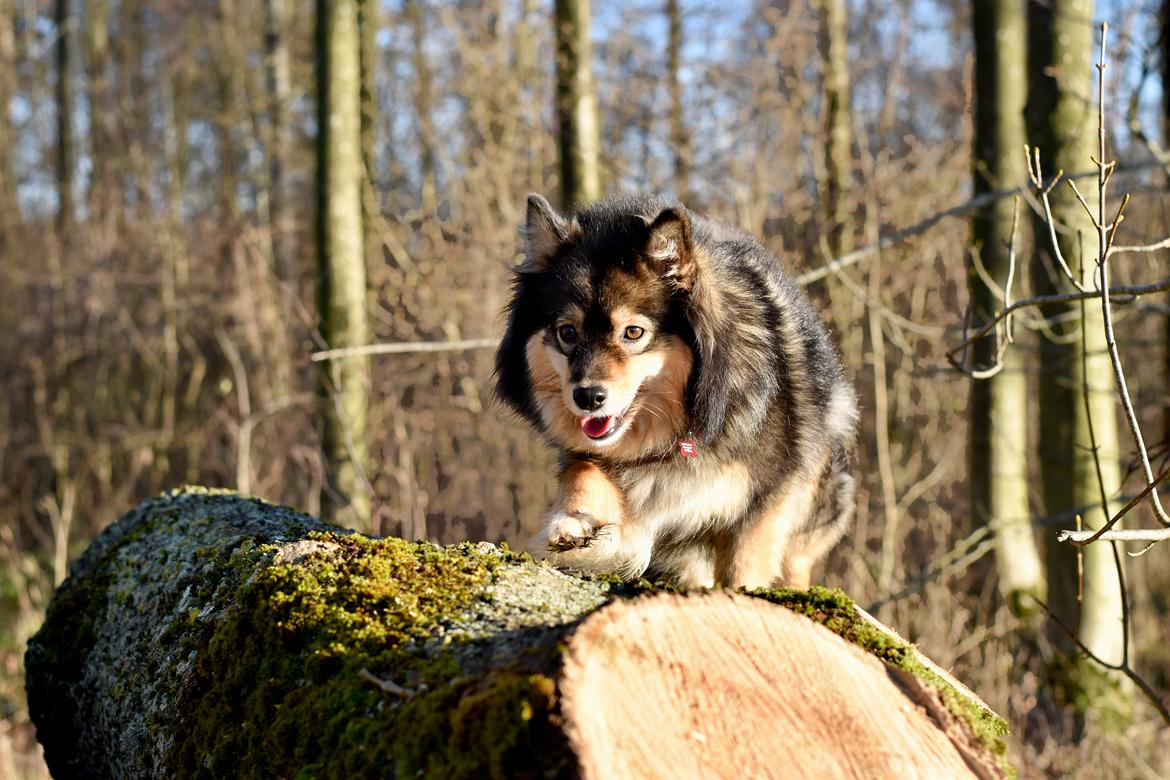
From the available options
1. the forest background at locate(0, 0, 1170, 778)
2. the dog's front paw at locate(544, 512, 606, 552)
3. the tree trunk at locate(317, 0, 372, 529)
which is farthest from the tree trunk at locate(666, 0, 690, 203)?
the dog's front paw at locate(544, 512, 606, 552)

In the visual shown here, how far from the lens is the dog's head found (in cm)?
379

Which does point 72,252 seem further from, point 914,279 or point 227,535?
point 227,535

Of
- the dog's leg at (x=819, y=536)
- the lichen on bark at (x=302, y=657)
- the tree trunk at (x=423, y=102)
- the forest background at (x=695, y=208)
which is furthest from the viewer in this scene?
the tree trunk at (x=423, y=102)

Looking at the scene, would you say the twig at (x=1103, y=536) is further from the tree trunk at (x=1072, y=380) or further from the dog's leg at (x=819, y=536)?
the tree trunk at (x=1072, y=380)

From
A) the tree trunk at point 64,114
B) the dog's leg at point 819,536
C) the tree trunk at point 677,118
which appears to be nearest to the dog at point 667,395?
the dog's leg at point 819,536

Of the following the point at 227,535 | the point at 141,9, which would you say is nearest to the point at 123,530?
the point at 227,535

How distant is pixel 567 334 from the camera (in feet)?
12.8

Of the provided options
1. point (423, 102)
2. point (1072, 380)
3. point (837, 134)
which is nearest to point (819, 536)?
point (1072, 380)

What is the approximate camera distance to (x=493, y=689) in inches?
70.6

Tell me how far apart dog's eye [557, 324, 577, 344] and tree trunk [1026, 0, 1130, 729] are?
12.1 feet

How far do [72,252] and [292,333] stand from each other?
4.07 meters

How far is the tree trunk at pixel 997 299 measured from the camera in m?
8.12

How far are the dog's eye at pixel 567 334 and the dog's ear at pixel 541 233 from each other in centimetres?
35

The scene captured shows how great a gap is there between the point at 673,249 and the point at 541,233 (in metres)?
0.56
